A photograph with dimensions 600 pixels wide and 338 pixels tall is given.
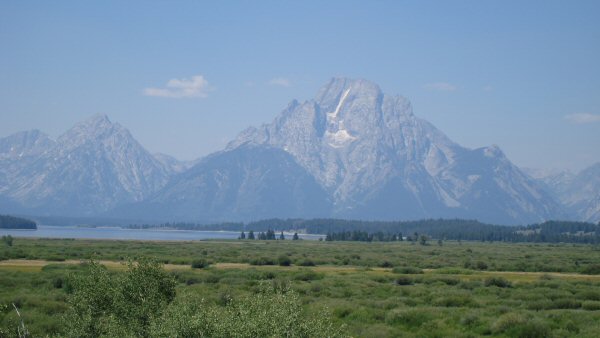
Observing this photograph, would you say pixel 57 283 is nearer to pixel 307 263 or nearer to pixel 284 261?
pixel 284 261

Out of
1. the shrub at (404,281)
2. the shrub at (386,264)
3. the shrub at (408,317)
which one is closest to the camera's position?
the shrub at (408,317)

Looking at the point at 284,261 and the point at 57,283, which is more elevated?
the point at 284,261

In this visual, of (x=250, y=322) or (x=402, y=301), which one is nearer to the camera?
(x=250, y=322)

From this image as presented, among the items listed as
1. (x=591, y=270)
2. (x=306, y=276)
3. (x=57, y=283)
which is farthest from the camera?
(x=591, y=270)

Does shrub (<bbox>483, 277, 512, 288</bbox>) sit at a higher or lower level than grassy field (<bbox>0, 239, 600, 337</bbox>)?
higher

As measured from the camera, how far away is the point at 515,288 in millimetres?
64000

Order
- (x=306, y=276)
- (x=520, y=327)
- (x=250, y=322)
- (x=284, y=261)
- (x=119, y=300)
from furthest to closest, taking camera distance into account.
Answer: (x=284, y=261) < (x=306, y=276) < (x=520, y=327) < (x=119, y=300) < (x=250, y=322)

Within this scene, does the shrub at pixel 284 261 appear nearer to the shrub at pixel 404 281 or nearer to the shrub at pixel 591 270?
the shrub at pixel 404 281

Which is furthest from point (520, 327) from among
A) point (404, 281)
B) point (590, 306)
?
point (404, 281)

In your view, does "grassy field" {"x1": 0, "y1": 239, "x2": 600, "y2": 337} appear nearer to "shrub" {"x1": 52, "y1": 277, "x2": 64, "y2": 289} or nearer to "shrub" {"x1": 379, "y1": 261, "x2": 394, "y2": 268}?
"shrub" {"x1": 52, "y1": 277, "x2": 64, "y2": 289}

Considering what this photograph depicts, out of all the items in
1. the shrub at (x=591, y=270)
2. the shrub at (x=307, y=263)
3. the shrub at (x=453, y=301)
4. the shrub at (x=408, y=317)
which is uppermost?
the shrub at (x=591, y=270)

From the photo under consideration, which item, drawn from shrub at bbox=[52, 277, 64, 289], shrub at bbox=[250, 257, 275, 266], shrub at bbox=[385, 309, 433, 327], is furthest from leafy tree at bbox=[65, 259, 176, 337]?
shrub at bbox=[250, 257, 275, 266]

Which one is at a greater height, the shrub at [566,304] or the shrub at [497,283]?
the shrub at [497,283]

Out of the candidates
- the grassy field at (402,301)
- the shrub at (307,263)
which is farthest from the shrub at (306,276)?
the shrub at (307,263)
